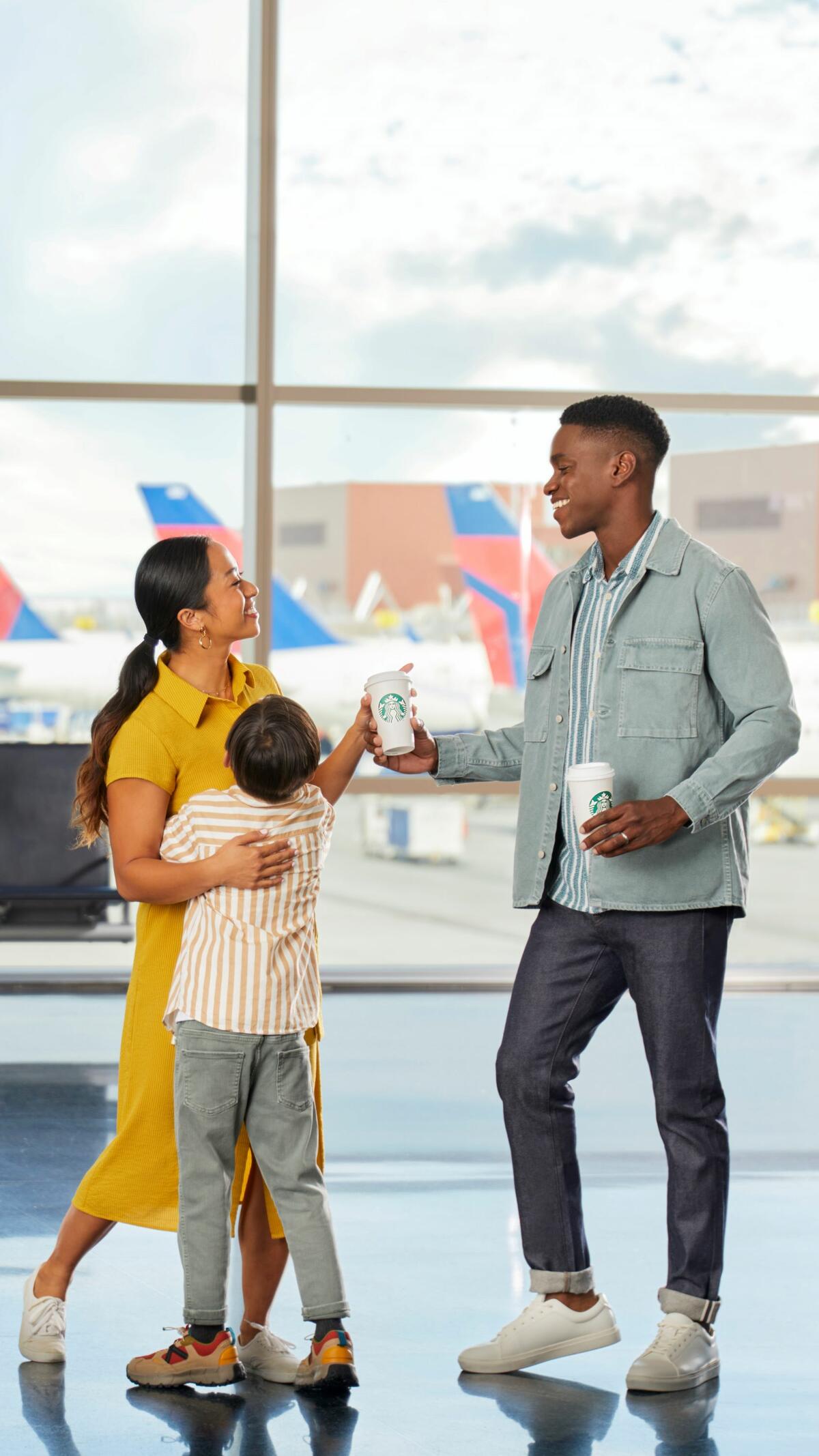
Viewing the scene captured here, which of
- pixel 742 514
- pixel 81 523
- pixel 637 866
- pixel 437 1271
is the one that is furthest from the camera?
pixel 742 514

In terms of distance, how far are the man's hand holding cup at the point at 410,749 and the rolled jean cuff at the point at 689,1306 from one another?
3.08 ft

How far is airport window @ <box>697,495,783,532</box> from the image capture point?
7211mm

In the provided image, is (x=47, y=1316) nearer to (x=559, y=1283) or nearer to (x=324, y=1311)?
(x=324, y=1311)

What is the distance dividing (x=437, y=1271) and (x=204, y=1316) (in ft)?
2.49

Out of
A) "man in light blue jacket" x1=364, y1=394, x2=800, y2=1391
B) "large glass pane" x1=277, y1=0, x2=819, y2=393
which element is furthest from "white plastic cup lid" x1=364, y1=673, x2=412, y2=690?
"large glass pane" x1=277, y1=0, x2=819, y2=393

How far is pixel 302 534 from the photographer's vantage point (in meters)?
6.78

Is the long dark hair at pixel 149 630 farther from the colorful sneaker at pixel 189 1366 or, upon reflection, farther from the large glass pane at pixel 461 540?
the large glass pane at pixel 461 540

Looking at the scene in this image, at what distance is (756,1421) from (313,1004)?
2.95 feet

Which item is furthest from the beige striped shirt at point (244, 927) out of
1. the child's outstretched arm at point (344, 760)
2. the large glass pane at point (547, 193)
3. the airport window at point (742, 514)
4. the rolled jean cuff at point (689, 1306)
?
the airport window at point (742, 514)

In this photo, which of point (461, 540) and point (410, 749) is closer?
point (410, 749)

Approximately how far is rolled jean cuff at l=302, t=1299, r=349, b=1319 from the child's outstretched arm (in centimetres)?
77

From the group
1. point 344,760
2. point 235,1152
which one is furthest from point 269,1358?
point 344,760

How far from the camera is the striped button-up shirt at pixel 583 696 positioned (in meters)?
2.71

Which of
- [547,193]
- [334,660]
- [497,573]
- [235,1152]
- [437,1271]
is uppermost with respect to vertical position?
[547,193]
